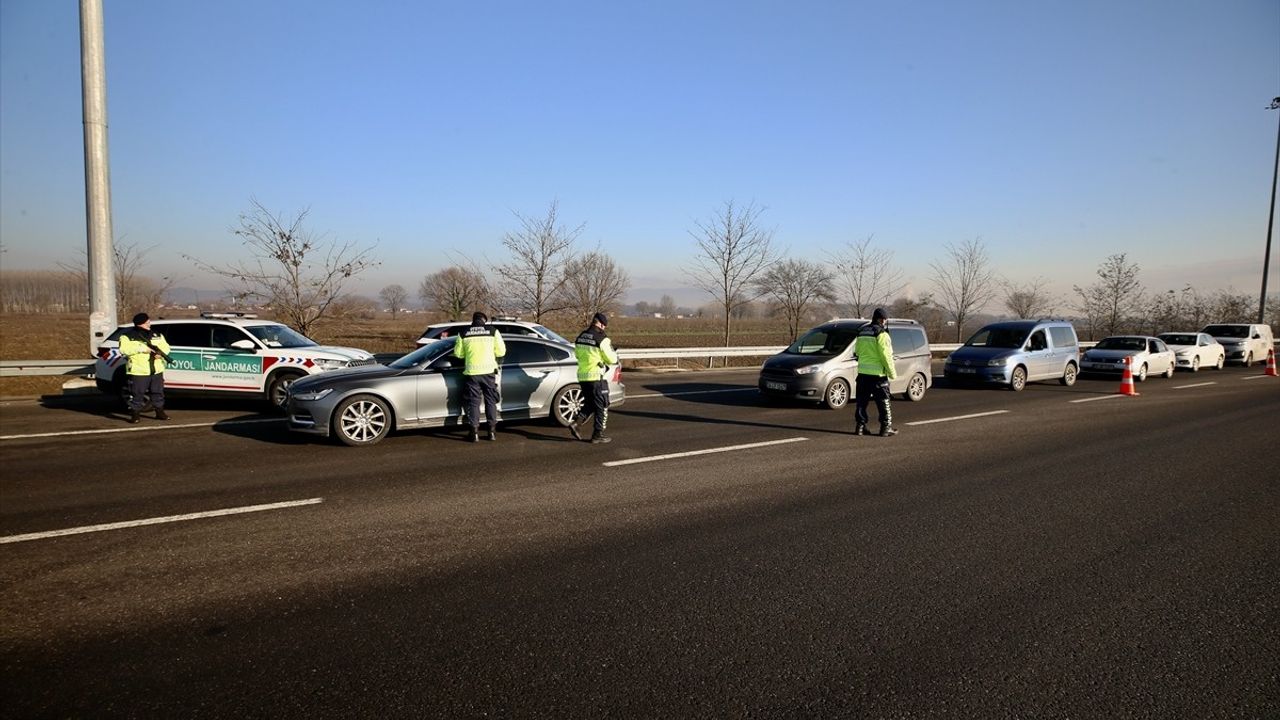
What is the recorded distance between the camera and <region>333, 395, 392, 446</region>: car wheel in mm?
8523

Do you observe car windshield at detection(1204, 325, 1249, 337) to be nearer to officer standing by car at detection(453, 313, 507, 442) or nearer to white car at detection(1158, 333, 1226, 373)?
white car at detection(1158, 333, 1226, 373)

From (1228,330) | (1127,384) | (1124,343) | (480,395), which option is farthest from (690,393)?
(1228,330)

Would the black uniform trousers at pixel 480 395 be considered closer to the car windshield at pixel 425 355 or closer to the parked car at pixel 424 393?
the parked car at pixel 424 393

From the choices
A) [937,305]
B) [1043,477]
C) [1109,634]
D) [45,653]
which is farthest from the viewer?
[937,305]

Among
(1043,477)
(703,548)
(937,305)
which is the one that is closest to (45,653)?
(703,548)

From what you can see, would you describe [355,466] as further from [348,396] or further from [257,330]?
[257,330]

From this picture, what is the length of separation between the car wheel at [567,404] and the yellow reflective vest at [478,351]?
1450mm

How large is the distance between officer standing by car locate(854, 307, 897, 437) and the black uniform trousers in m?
5.20

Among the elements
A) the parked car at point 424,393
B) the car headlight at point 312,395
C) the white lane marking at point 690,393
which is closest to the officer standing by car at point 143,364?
the parked car at point 424,393

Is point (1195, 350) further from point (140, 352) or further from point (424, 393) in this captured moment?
point (140, 352)

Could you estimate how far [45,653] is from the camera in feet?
11.0

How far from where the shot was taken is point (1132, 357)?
18.9 metres

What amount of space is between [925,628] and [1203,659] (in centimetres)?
134

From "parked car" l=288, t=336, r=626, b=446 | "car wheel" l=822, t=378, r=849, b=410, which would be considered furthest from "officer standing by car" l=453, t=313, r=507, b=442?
"car wheel" l=822, t=378, r=849, b=410
